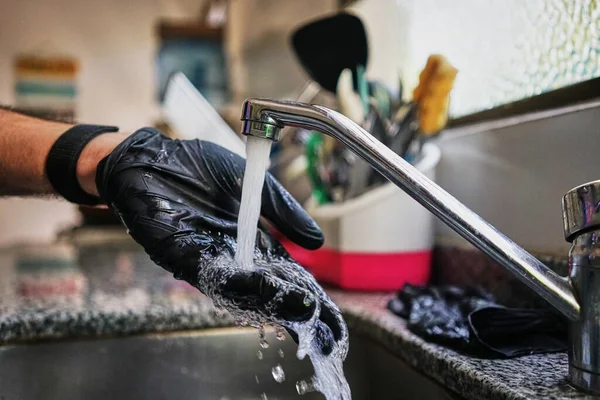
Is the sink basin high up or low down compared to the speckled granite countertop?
→ down

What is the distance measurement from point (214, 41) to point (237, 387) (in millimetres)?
2401

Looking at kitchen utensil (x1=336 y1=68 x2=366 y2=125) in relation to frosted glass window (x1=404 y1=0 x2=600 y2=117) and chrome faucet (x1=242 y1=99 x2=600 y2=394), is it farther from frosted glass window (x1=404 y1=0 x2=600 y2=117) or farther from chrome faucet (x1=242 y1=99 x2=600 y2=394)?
chrome faucet (x1=242 y1=99 x2=600 y2=394)

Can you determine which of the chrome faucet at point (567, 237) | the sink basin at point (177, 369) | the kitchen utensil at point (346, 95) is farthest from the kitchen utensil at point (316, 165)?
the chrome faucet at point (567, 237)

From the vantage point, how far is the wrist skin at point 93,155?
540 millimetres

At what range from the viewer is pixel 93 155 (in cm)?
54

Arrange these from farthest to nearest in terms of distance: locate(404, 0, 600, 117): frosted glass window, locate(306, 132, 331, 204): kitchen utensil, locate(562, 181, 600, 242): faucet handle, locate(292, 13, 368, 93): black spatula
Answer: locate(306, 132, 331, 204): kitchen utensil
locate(292, 13, 368, 93): black spatula
locate(404, 0, 600, 117): frosted glass window
locate(562, 181, 600, 242): faucet handle

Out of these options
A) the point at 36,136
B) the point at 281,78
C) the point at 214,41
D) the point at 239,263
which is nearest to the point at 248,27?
the point at 214,41

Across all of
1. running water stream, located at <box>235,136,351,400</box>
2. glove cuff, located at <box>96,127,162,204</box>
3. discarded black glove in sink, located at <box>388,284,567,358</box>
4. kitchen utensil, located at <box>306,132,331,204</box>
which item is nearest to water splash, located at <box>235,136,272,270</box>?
running water stream, located at <box>235,136,351,400</box>

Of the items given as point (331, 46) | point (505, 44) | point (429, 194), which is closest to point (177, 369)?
point (429, 194)

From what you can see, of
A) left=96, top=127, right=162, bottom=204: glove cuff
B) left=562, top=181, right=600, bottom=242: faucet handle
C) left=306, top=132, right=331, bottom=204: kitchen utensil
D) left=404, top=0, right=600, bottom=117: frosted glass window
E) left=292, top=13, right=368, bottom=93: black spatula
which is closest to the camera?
left=562, top=181, right=600, bottom=242: faucet handle

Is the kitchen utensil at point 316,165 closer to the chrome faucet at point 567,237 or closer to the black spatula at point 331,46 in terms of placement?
the black spatula at point 331,46

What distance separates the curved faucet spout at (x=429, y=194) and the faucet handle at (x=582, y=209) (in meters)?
0.04

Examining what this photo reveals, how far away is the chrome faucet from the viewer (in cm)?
39

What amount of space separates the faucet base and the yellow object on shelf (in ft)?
1.43
